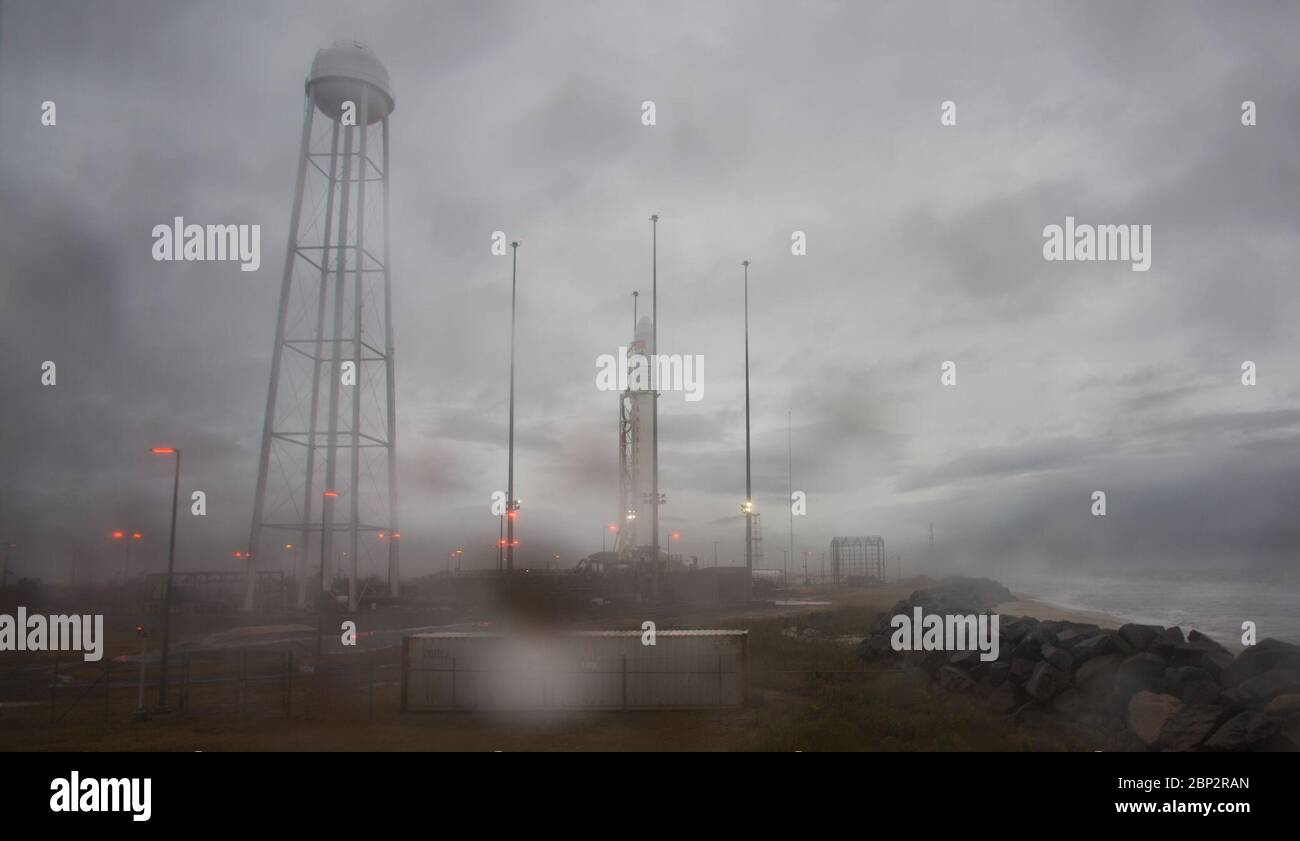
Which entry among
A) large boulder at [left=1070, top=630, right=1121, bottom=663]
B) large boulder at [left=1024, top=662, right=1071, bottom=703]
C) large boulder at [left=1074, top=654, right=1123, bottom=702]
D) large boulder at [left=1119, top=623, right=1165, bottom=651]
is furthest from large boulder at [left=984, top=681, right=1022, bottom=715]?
large boulder at [left=1119, top=623, right=1165, bottom=651]

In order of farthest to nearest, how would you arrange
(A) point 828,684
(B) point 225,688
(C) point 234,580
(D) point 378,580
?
(C) point 234,580 → (D) point 378,580 → (B) point 225,688 → (A) point 828,684

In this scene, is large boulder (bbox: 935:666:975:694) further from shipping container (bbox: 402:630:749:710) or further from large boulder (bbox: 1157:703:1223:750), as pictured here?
large boulder (bbox: 1157:703:1223:750)

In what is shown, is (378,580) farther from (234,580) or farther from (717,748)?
(717,748)

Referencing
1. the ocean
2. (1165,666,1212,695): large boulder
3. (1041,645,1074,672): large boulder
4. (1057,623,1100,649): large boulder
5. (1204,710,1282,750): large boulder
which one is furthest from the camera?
the ocean

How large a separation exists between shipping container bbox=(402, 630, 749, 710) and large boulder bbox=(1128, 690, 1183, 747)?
10310 mm

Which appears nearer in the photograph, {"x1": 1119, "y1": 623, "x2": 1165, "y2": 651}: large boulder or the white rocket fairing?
{"x1": 1119, "y1": 623, "x2": 1165, "y2": 651}: large boulder

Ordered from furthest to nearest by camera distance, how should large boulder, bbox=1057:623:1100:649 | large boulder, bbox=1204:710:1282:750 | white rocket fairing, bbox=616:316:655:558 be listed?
white rocket fairing, bbox=616:316:655:558 → large boulder, bbox=1057:623:1100:649 → large boulder, bbox=1204:710:1282:750

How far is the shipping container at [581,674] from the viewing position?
2388 cm

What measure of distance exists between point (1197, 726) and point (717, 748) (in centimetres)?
1116

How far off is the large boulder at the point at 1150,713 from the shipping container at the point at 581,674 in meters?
10.3

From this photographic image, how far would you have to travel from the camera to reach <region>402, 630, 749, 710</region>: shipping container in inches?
940

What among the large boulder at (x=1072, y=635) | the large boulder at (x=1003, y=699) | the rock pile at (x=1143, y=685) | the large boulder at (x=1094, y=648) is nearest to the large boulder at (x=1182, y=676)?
the rock pile at (x=1143, y=685)
